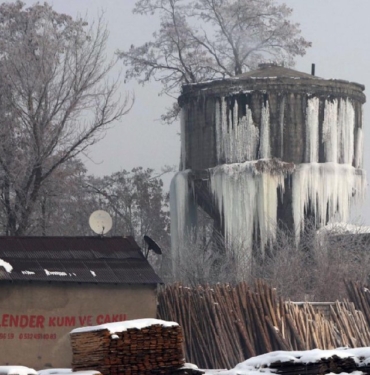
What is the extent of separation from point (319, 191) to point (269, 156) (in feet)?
8.04

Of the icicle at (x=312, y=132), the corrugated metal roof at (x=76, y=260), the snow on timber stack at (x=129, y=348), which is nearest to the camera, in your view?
the snow on timber stack at (x=129, y=348)

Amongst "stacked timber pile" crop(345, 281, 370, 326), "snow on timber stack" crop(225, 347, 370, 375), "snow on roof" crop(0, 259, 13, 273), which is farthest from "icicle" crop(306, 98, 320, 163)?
"snow on timber stack" crop(225, 347, 370, 375)

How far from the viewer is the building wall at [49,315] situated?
82.0 ft

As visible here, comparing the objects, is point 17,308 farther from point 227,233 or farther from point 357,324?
point 227,233

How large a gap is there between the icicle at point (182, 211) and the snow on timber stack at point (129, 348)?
1038 inches

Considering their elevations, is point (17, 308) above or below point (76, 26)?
below

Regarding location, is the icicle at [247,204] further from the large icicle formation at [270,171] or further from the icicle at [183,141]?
the icicle at [183,141]

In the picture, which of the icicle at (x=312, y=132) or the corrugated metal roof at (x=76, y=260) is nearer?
the corrugated metal roof at (x=76, y=260)

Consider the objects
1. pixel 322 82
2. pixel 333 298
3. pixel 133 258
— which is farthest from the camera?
pixel 322 82

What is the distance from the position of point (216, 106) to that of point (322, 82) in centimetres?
442

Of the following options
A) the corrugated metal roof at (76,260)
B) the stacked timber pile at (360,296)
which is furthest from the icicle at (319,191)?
the corrugated metal roof at (76,260)

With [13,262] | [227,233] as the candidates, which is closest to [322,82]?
[227,233]

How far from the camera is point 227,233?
44156 mm

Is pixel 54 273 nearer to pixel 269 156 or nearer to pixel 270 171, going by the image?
pixel 270 171
